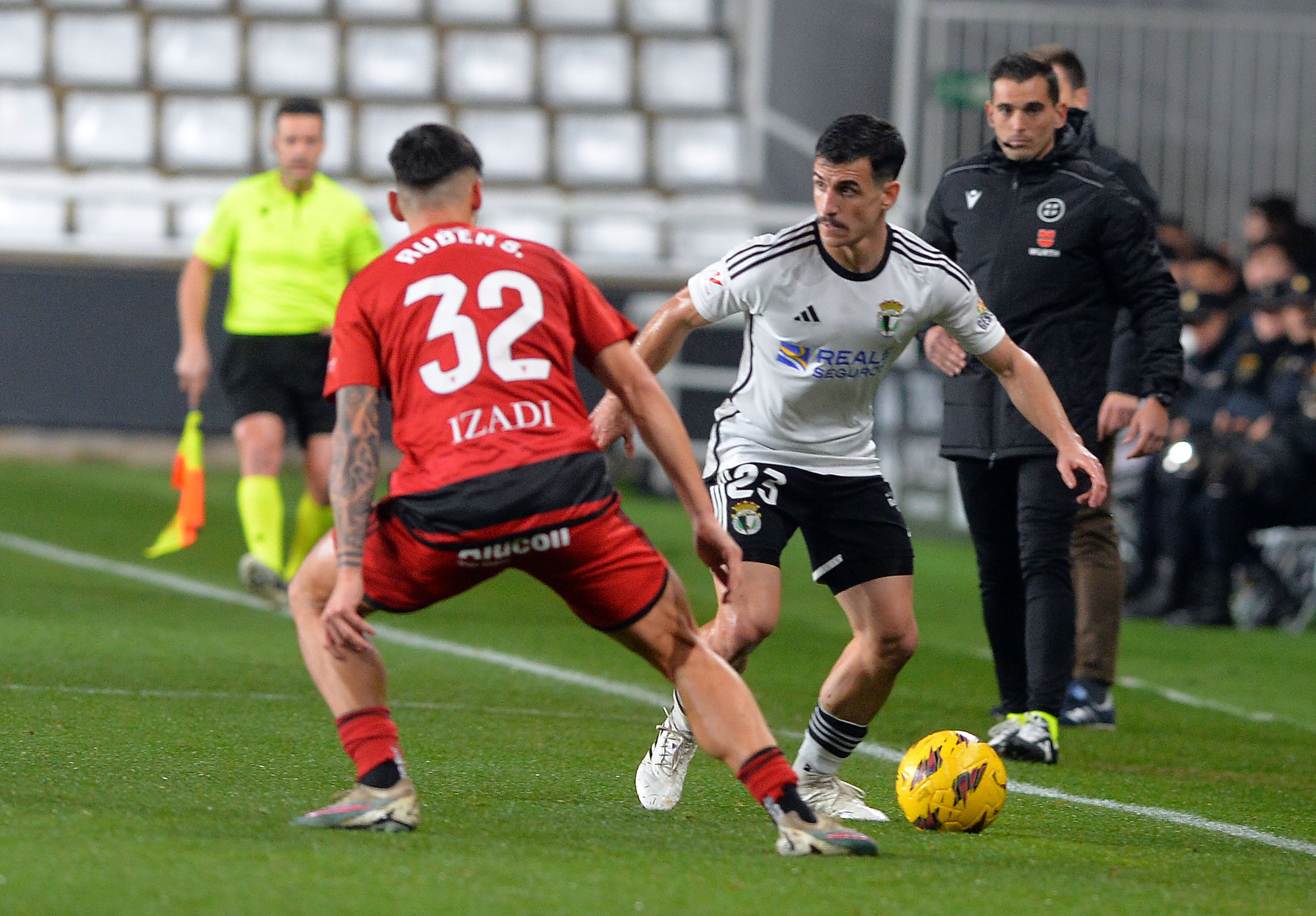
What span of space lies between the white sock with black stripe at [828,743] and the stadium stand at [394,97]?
37.3 feet

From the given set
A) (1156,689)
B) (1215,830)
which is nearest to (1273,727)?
(1156,689)

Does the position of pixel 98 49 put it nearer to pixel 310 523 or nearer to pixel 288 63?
pixel 288 63

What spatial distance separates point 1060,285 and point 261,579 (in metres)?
3.86

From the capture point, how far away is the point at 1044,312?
6.29 m

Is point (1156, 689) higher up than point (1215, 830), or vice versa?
point (1215, 830)

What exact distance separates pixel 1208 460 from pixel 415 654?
4.79 meters

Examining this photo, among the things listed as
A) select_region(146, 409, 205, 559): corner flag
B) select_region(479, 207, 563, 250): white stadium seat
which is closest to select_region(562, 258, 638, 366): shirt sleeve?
select_region(146, 409, 205, 559): corner flag

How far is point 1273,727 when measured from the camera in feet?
24.2

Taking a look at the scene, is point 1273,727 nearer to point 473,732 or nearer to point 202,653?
point 473,732

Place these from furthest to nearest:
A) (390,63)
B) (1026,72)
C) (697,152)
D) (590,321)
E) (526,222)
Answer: (390,63), (697,152), (526,222), (1026,72), (590,321)

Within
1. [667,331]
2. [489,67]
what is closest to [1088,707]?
[667,331]

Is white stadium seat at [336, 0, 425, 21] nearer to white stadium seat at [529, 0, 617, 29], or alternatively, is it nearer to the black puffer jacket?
white stadium seat at [529, 0, 617, 29]

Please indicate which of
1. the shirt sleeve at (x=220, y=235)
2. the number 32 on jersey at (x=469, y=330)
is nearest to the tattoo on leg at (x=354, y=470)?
the number 32 on jersey at (x=469, y=330)

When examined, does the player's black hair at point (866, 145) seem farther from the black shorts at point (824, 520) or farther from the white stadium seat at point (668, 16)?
the white stadium seat at point (668, 16)
